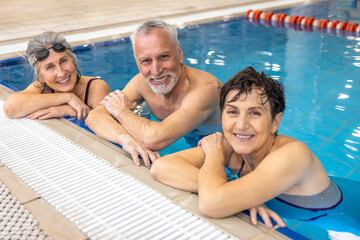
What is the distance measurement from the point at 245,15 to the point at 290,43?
2532 mm

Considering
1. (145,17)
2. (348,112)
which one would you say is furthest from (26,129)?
(145,17)

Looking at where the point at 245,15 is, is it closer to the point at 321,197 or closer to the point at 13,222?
the point at 321,197

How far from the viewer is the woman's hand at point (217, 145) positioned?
6.90ft

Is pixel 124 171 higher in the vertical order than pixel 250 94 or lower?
lower

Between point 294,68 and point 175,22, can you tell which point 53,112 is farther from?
point 175,22

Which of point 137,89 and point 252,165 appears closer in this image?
point 252,165

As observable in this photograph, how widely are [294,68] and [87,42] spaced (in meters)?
3.59

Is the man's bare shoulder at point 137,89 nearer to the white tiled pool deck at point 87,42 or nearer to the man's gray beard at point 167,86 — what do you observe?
the man's gray beard at point 167,86

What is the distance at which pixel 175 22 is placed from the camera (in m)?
7.98

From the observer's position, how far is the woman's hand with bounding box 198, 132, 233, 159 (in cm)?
210

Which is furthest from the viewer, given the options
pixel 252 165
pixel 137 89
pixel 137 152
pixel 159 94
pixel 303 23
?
pixel 303 23

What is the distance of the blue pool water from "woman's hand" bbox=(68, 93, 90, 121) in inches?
30.5

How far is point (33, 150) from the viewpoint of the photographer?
8.59ft

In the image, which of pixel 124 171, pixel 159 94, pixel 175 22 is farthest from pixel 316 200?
pixel 175 22
